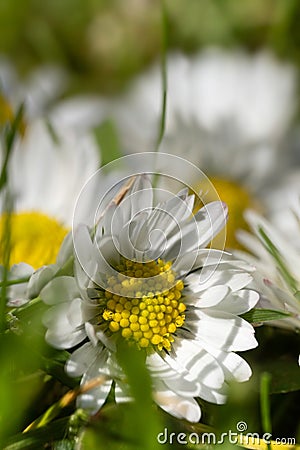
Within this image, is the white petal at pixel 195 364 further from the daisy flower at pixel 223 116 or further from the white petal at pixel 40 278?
the daisy flower at pixel 223 116

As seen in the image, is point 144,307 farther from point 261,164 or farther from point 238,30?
point 238,30

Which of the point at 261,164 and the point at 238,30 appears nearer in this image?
the point at 261,164

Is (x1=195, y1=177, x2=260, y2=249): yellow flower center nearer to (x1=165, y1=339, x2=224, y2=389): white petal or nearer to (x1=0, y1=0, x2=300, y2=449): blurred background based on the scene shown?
(x1=0, y1=0, x2=300, y2=449): blurred background

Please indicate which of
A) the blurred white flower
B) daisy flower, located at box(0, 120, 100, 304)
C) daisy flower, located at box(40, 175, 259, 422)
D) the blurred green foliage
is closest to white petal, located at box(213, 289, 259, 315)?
daisy flower, located at box(40, 175, 259, 422)

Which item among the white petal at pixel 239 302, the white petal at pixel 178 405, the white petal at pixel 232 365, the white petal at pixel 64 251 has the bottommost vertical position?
the white petal at pixel 178 405

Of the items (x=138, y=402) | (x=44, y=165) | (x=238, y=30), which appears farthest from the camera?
(x=238, y=30)

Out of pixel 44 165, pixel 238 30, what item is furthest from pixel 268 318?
pixel 238 30

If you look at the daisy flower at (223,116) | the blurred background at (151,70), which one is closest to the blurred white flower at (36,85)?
the blurred background at (151,70)
